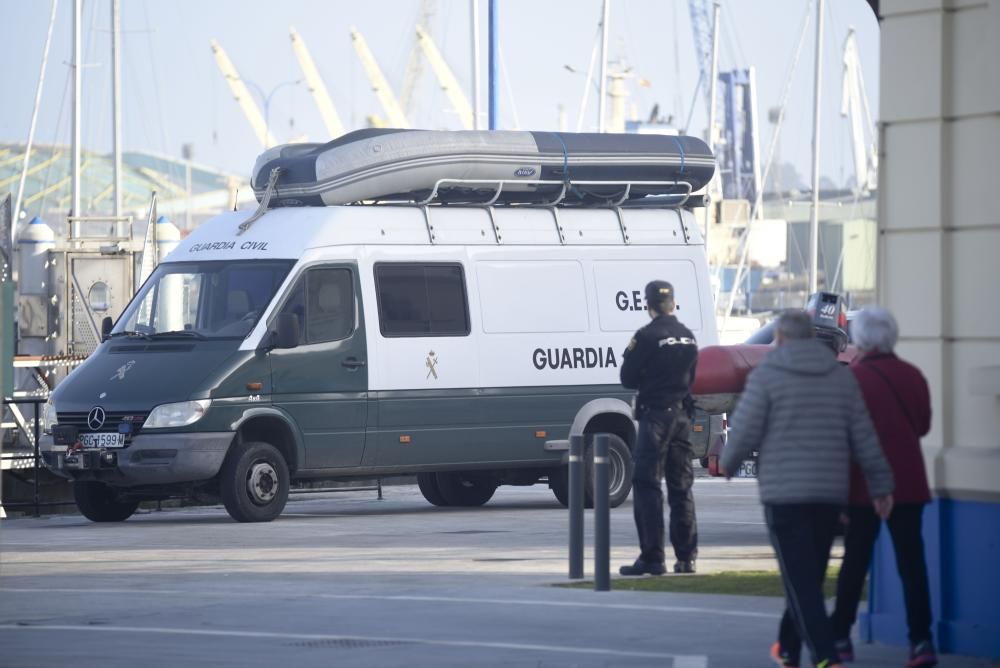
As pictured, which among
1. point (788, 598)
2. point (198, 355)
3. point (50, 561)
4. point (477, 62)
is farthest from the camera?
point (477, 62)

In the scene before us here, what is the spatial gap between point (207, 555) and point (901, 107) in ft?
22.7

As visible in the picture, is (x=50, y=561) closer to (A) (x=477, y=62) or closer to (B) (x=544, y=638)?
(B) (x=544, y=638)

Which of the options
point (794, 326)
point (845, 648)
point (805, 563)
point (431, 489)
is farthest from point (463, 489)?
point (805, 563)

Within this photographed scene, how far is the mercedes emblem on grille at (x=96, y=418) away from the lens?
16.8m

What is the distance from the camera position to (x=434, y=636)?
376 inches

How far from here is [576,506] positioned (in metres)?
12.0

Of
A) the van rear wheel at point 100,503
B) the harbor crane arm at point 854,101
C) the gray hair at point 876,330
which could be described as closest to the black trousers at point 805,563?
the gray hair at point 876,330

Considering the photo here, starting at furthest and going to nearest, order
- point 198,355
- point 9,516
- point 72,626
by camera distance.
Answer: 1. point 9,516
2. point 198,355
3. point 72,626

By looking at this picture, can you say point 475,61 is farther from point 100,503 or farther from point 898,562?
point 898,562

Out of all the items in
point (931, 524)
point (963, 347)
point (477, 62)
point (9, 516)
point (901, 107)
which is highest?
point (477, 62)

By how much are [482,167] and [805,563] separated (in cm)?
1042

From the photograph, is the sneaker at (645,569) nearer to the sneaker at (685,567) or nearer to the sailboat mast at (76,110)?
the sneaker at (685,567)

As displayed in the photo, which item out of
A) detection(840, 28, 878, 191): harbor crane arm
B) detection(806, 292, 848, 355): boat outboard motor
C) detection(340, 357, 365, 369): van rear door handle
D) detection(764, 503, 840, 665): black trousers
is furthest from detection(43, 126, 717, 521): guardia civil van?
detection(840, 28, 878, 191): harbor crane arm

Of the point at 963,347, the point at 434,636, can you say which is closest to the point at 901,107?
the point at 963,347
